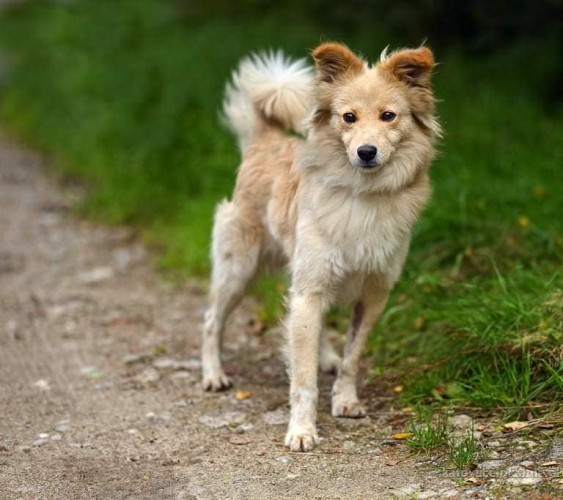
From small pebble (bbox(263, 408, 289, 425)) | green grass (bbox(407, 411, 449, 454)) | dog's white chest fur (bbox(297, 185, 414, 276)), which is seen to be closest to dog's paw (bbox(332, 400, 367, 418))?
small pebble (bbox(263, 408, 289, 425))

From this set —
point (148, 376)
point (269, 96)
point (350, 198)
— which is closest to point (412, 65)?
point (350, 198)

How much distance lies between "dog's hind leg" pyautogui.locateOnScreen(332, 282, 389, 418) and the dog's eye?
0.83 metres

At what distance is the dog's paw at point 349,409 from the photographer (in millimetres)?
5059

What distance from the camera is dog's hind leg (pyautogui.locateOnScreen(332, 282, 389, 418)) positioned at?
5.07m

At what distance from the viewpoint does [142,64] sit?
37.4 feet

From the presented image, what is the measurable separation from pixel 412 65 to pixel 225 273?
5.28 ft

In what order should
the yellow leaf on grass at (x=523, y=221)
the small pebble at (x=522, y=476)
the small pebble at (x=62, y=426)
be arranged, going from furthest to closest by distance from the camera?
the yellow leaf on grass at (x=523, y=221) < the small pebble at (x=62, y=426) < the small pebble at (x=522, y=476)

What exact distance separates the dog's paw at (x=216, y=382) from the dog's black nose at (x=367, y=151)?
1.65m

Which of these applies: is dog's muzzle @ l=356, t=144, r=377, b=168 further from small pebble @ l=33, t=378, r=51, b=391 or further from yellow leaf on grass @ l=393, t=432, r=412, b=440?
small pebble @ l=33, t=378, r=51, b=391

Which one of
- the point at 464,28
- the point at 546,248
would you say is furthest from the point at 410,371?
the point at 464,28

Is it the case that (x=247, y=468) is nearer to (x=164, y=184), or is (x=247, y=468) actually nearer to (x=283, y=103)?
(x=283, y=103)

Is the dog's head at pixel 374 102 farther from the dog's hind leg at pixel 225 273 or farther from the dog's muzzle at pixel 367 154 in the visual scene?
the dog's hind leg at pixel 225 273

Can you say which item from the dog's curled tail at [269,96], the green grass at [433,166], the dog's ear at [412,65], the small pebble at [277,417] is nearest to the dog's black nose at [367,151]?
the dog's ear at [412,65]

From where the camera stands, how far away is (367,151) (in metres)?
4.57
